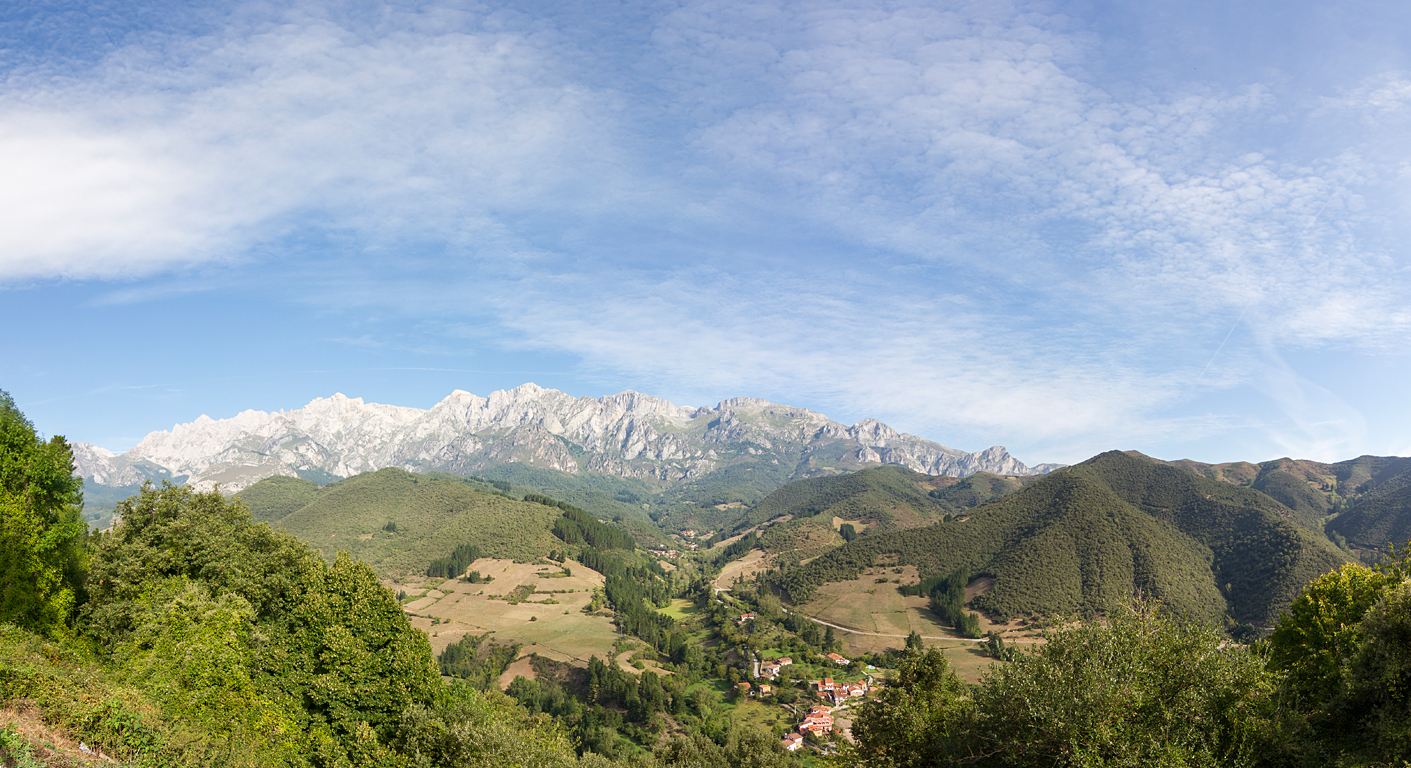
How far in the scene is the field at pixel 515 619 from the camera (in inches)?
5728

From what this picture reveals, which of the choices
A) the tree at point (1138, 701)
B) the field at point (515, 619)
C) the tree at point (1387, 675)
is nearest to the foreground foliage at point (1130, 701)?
Answer: the tree at point (1138, 701)

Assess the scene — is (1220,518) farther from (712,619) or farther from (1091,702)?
(1091,702)

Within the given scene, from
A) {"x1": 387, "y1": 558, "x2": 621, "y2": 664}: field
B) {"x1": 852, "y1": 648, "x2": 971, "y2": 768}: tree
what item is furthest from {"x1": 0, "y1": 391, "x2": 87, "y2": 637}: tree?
{"x1": 387, "y1": 558, "x2": 621, "y2": 664}: field

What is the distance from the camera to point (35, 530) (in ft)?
113

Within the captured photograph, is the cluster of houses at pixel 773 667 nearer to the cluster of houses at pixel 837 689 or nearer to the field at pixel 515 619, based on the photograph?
the cluster of houses at pixel 837 689

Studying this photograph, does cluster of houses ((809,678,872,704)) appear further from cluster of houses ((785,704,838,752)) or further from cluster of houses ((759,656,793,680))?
cluster of houses ((759,656,793,680))

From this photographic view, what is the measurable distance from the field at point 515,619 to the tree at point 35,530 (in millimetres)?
103610

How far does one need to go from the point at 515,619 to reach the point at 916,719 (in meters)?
159

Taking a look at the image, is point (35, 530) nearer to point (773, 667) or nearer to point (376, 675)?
point (376, 675)

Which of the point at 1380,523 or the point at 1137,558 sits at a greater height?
the point at 1380,523

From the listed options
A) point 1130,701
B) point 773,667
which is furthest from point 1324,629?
point 773,667

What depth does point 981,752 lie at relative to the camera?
24.7 metres

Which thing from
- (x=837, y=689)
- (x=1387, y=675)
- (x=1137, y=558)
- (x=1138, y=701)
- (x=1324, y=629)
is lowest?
(x=837, y=689)

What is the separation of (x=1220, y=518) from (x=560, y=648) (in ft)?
692
